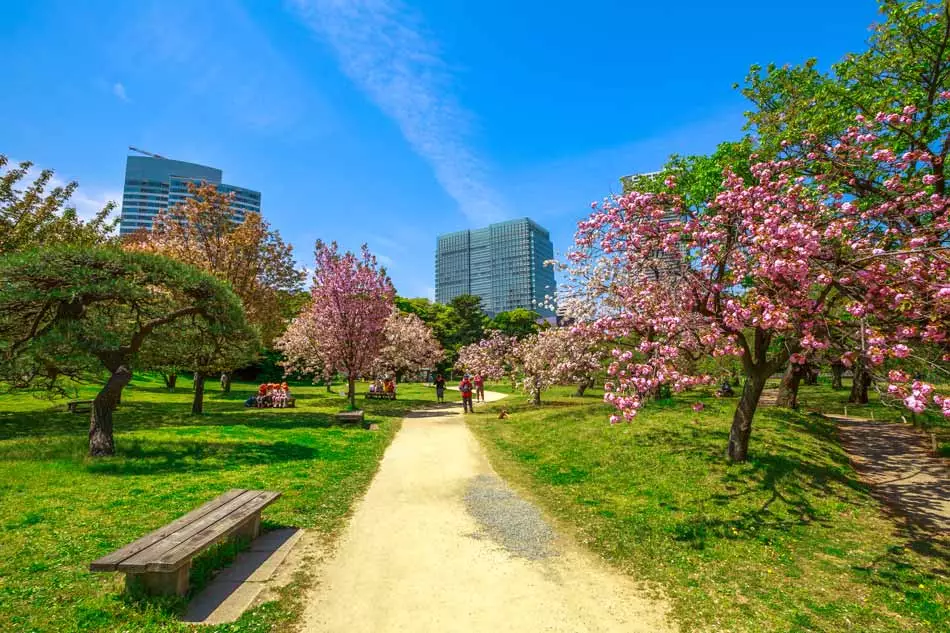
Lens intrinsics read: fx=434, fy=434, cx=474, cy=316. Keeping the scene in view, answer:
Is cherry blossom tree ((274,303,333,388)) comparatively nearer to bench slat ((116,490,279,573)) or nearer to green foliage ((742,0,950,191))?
bench slat ((116,490,279,573))

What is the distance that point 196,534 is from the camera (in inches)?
219

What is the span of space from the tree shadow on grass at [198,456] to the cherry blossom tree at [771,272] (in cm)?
904

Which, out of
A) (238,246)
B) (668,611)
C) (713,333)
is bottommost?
(668,611)

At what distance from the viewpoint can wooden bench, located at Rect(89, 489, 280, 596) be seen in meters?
4.70

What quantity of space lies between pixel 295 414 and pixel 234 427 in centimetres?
464

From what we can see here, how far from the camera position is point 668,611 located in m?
5.28

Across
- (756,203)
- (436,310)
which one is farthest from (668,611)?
(436,310)

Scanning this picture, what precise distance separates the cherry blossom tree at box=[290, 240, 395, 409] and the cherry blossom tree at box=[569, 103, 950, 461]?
14783mm

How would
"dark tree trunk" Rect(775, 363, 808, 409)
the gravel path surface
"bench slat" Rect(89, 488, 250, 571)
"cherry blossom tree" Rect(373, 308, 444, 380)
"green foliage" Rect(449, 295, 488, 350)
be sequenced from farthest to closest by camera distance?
"green foliage" Rect(449, 295, 488, 350) < "cherry blossom tree" Rect(373, 308, 444, 380) < "dark tree trunk" Rect(775, 363, 808, 409) < the gravel path surface < "bench slat" Rect(89, 488, 250, 571)

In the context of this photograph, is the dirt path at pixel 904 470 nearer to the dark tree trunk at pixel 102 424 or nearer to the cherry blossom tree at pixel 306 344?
the dark tree trunk at pixel 102 424

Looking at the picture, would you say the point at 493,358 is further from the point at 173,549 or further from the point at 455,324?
the point at 455,324

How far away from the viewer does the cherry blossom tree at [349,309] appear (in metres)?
24.1

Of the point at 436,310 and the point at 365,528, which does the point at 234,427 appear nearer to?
the point at 365,528

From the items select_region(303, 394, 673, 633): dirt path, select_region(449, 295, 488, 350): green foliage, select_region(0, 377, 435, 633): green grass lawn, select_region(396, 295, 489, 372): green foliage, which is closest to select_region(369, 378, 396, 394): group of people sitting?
select_region(0, 377, 435, 633): green grass lawn
